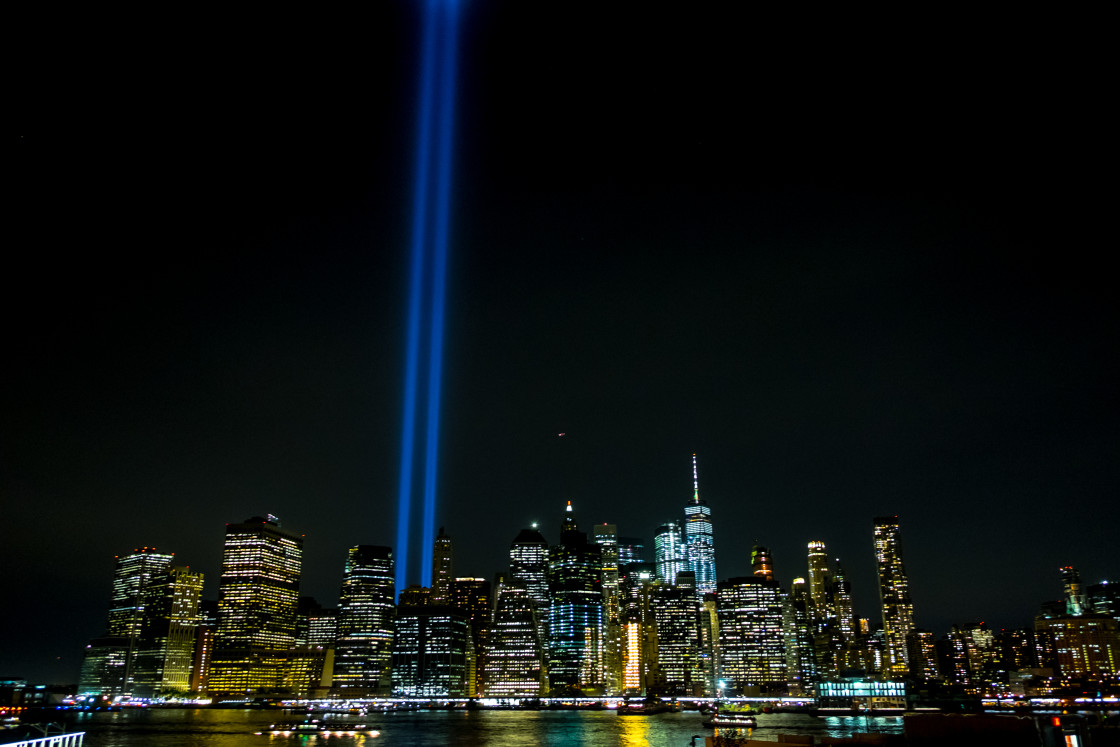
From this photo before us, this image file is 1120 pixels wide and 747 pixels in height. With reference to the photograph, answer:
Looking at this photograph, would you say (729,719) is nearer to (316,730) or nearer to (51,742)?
(316,730)

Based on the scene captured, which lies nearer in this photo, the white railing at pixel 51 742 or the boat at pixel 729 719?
the white railing at pixel 51 742

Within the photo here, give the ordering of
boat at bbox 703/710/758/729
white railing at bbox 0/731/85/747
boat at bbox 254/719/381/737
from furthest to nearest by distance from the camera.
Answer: boat at bbox 703/710/758/729 < boat at bbox 254/719/381/737 < white railing at bbox 0/731/85/747

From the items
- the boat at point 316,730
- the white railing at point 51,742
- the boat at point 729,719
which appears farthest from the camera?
the boat at point 729,719

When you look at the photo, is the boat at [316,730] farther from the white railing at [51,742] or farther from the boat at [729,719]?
the white railing at [51,742]

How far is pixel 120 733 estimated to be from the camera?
436ft

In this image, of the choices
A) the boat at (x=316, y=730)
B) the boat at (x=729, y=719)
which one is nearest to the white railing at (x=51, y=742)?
the boat at (x=316, y=730)

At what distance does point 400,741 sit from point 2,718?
6464 centimetres

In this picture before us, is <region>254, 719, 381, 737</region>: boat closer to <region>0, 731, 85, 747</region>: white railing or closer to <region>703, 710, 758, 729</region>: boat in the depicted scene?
<region>703, 710, 758, 729</region>: boat

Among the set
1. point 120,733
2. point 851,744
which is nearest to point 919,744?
point 851,744

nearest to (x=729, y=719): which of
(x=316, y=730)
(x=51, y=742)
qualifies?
(x=316, y=730)

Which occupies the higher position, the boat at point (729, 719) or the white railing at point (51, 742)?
the white railing at point (51, 742)

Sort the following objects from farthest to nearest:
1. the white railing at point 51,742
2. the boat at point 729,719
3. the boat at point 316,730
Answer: the boat at point 729,719 < the boat at point 316,730 < the white railing at point 51,742

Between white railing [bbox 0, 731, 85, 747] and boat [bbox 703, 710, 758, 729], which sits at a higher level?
white railing [bbox 0, 731, 85, 747]

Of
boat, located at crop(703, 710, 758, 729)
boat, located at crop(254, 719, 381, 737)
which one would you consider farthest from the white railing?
boat, located at crop(703, 710, 758, 729)
